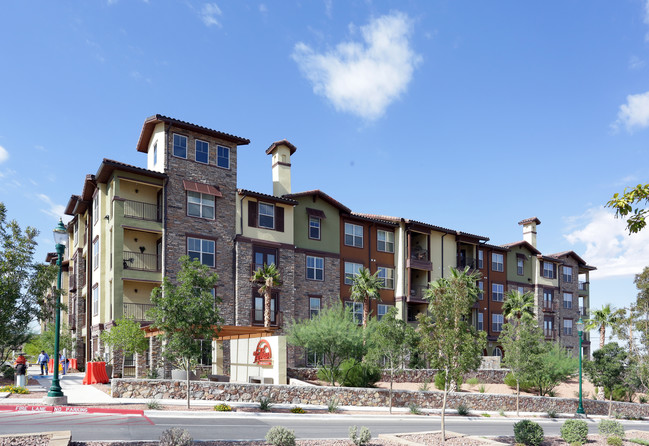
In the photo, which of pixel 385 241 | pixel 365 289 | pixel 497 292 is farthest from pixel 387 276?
pixel 497 292

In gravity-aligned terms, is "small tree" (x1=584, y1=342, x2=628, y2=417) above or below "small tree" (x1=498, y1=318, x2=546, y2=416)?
below

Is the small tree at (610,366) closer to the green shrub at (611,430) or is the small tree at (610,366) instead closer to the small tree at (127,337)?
the green shrub at (611,430)

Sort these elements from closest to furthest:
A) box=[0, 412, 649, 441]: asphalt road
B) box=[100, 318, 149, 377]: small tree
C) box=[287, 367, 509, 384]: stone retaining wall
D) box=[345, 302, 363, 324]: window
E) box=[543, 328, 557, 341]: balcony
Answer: box=[0, 412, 649, 441]: asphalt road → box=[100, 318, 149, 377]: small tree → box=[287, 367, 509, 384]: stone retaining wall → box=[345, 302, 363, 324]: window → box=[543, 328, 557, 341]: balcony

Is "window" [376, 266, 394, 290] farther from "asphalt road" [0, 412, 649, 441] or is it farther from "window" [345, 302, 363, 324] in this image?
"asphalt road" [0, 412, 649, 441]

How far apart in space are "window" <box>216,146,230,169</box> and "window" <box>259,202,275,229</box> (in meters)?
3.70

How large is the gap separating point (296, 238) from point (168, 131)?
12.3 m

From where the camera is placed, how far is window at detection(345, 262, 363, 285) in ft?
151

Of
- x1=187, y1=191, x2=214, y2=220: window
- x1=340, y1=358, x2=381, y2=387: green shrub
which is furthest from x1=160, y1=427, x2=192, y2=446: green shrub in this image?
x1=187, y1=191, x2=214, y2=220: window

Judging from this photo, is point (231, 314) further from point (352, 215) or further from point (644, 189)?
point (644, 189)

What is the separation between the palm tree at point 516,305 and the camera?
5325 cm

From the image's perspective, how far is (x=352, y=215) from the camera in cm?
4647

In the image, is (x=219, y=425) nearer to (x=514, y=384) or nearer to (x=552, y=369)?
(x=514, y=384)

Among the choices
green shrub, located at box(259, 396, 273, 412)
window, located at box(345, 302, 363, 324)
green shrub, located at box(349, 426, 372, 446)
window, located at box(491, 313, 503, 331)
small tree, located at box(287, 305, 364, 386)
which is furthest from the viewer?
window, located at box(491, 313, 503, 331)

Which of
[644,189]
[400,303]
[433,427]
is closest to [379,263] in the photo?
[400,303]
